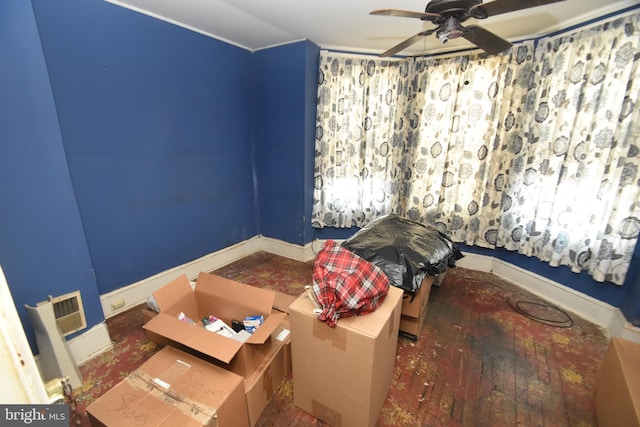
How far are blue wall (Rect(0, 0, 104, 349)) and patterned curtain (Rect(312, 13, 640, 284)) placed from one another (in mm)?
2228

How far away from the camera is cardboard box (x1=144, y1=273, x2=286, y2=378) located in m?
1.31

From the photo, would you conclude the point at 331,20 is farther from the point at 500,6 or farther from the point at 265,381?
the point at 265,381

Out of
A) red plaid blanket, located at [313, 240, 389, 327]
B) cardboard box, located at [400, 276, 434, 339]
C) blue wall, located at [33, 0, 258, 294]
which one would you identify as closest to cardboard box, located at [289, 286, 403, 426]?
red plaid blanket, located at [313, 240, 389, 327]

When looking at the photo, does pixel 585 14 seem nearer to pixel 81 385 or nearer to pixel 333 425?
pixel 333 425

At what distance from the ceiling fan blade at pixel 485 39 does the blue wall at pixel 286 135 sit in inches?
63.1

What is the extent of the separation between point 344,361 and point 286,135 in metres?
2.47

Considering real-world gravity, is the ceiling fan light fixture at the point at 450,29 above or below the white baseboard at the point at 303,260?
above

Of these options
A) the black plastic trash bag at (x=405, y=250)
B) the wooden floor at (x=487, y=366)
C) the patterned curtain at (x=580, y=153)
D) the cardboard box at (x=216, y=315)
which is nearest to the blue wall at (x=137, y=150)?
the patterned curtain at (x=580, y=153)

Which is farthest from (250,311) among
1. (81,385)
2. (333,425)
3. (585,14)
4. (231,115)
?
(585,14)

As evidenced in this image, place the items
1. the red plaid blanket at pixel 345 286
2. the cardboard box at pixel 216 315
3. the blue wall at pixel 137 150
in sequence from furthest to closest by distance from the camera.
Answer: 1. the blue wall at pixel 137 150
2. the cardboard box at pixel 216 315
3. the red plaid blanket at pixel 345 286

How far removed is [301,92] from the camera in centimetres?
290

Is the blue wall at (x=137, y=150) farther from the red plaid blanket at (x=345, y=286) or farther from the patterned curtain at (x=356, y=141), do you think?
the red plaid blanket at (x=345, y=286)

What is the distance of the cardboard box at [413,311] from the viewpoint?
1.88m

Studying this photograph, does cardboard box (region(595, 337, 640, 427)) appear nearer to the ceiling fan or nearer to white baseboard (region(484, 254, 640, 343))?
white baseboard (region(484, 254, 640, 343))
